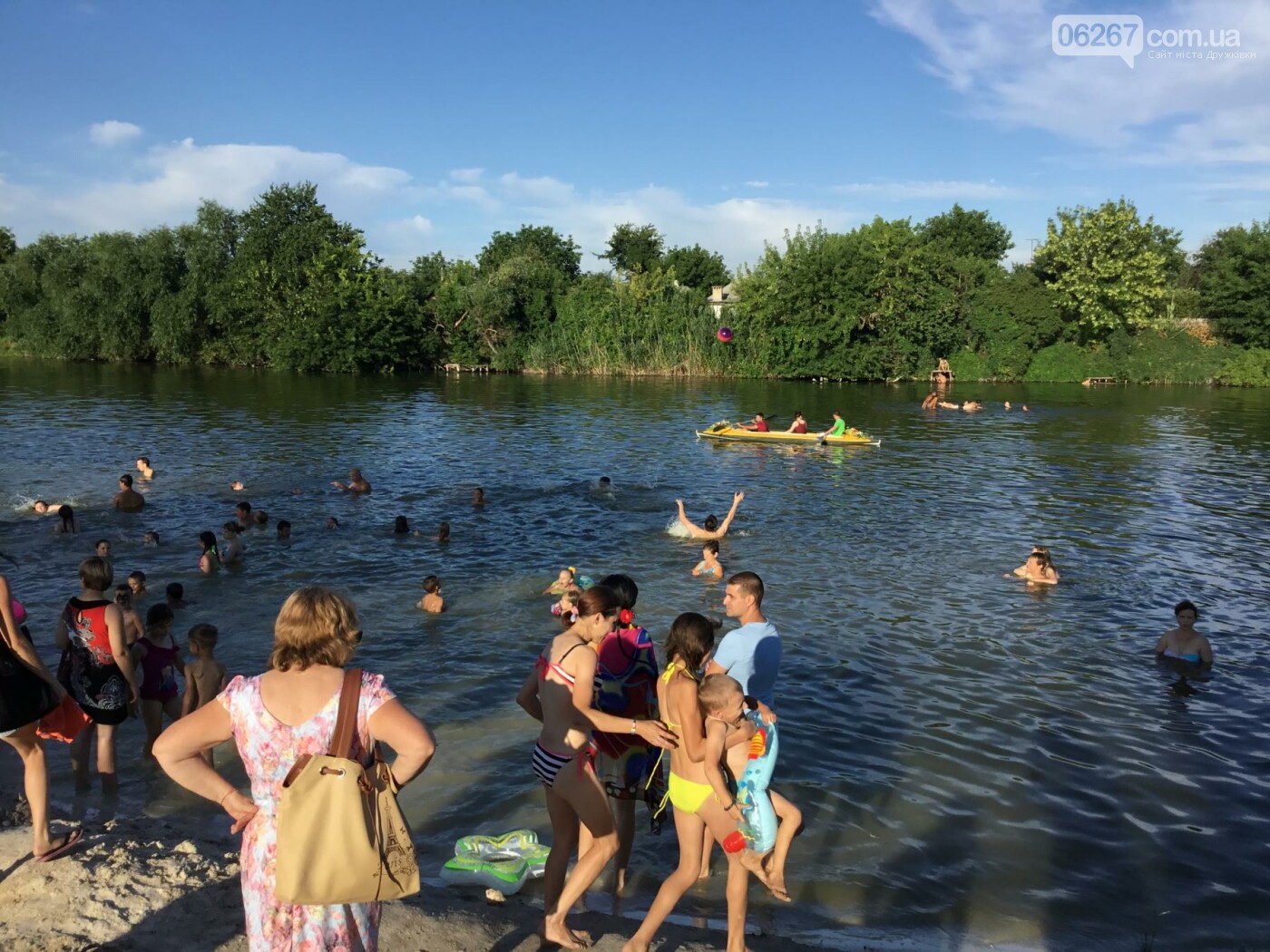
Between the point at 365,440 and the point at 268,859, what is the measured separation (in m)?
28.3

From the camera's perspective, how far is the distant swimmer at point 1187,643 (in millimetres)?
10930

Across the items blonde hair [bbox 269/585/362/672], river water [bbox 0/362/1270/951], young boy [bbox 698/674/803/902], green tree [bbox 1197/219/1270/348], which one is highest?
green tree [bbox 1197/219/1270/348]

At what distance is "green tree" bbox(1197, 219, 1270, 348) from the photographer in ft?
191

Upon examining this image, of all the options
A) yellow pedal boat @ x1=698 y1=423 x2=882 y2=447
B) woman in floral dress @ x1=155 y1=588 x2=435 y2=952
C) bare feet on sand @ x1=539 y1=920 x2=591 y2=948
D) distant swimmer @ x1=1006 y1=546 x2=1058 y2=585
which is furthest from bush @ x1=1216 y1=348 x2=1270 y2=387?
woman in floral dress @ x1=155 y1=588 x2=435 y2=952

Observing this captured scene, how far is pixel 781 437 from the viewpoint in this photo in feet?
98.8

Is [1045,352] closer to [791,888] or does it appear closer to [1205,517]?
[1205,517]

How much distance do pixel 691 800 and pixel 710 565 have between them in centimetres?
939

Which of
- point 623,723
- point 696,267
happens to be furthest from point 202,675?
point 696,267

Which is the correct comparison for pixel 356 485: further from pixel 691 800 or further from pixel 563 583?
pixel 691 800

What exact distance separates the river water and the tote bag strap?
3762 millimetres

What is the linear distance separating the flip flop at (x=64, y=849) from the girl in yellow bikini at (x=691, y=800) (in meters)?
3.50

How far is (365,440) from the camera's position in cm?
3053

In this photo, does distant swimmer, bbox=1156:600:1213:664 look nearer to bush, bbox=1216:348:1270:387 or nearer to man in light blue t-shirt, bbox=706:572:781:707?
man in light blue t-shirt, bbox=706:572:781:707

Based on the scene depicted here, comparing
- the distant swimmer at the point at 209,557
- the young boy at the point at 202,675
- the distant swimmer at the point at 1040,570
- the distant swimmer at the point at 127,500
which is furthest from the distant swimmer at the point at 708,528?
the distant swimmer at the point at 127,500
